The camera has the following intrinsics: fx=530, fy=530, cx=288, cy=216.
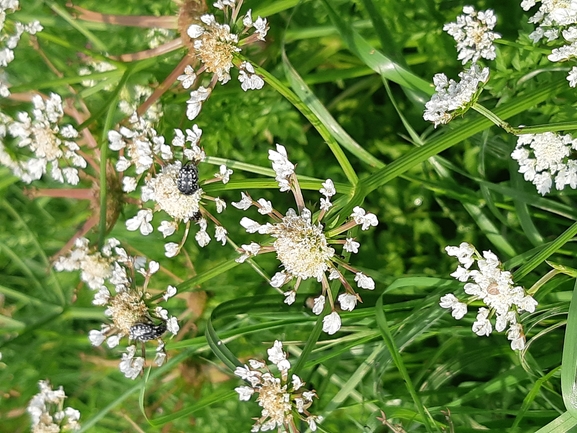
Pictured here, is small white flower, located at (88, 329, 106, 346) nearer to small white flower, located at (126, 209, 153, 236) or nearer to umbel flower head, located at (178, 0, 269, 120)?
small white flower, located at (126, 209, 153, 236)

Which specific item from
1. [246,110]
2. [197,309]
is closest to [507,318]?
[246,110]

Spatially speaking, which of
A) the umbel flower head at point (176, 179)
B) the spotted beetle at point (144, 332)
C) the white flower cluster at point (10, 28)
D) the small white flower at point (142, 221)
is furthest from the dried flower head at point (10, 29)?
the spotted beetle at point (144, 332)

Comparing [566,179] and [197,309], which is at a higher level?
[197,309]

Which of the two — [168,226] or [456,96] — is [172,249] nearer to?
[168,226]

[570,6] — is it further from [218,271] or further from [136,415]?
[136,415]

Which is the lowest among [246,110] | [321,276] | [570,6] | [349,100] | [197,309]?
[321,276]

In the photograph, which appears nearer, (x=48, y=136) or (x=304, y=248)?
(x=304, y=248)

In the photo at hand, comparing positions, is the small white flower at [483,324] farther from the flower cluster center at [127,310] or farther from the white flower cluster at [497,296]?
the flower cluster center at [127,310]

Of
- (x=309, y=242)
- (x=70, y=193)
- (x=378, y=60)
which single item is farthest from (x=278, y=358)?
(x=70, y=193)
